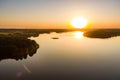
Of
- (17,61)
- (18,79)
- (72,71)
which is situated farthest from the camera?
(17,61)

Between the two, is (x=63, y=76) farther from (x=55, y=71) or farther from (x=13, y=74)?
(x=13, y=74)

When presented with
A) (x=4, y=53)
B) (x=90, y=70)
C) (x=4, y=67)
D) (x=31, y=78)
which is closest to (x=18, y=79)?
(x=31, y=78)

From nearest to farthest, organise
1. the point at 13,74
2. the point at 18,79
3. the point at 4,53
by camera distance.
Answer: the point at 18,79
the point at 13,74
the point at 4,53

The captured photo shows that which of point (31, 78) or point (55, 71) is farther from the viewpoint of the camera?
point (55, 71)

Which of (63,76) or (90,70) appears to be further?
(90,70)

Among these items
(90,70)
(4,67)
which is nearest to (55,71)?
(90,70)

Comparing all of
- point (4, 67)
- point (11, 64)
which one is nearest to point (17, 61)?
point (11, 64)

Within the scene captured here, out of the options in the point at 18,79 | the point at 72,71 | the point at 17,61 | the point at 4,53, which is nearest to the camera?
the point at 18,79

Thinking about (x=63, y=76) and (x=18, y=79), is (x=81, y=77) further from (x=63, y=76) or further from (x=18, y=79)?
(x=18, y=79)

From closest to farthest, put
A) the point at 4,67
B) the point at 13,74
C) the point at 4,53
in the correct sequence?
the point at 13,74 < the point at 4,67 < the point at 4,53
